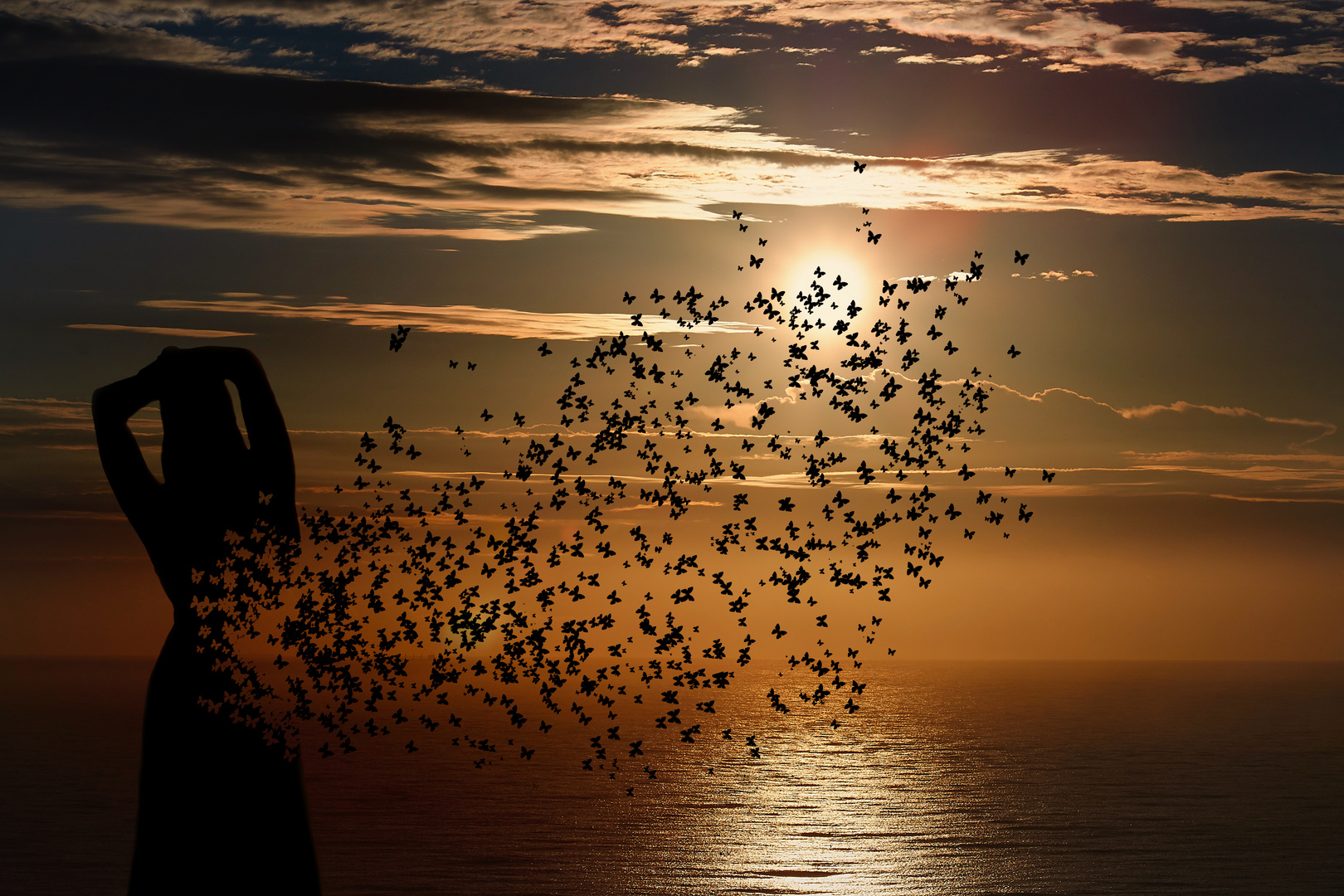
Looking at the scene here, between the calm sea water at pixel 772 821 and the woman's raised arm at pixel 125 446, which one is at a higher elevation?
the woman's raised arm at pixel 125 446

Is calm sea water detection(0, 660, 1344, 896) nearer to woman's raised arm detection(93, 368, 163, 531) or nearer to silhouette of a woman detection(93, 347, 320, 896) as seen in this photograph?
silhouette of a woman detection(93, 347, 320, 896)

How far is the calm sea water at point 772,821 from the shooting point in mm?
67812

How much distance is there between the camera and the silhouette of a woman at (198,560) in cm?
1563

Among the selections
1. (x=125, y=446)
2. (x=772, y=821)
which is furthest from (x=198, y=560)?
(x=772, y=821)

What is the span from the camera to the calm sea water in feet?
222

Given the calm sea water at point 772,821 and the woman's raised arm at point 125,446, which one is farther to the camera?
the calm sea water at point 772,821

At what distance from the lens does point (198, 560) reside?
15.8 metres

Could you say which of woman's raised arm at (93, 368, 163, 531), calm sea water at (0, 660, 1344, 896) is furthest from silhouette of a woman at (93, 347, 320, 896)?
calm sea water at (0, 660, 1344, 896)

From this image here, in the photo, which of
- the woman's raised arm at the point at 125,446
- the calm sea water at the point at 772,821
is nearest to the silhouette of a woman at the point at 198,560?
the woman's raised arm at the point at 125,446

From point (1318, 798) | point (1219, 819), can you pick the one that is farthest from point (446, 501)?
point (1318, 798)

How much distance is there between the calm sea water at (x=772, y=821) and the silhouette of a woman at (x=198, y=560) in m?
51.5

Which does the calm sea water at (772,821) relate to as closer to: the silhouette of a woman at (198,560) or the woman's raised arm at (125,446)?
the silhouette of a woman at (198,560)

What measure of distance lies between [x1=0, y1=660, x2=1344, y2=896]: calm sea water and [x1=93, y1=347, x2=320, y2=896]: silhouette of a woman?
51.5 metres

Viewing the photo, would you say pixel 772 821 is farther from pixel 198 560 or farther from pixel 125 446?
pixel 125 446
